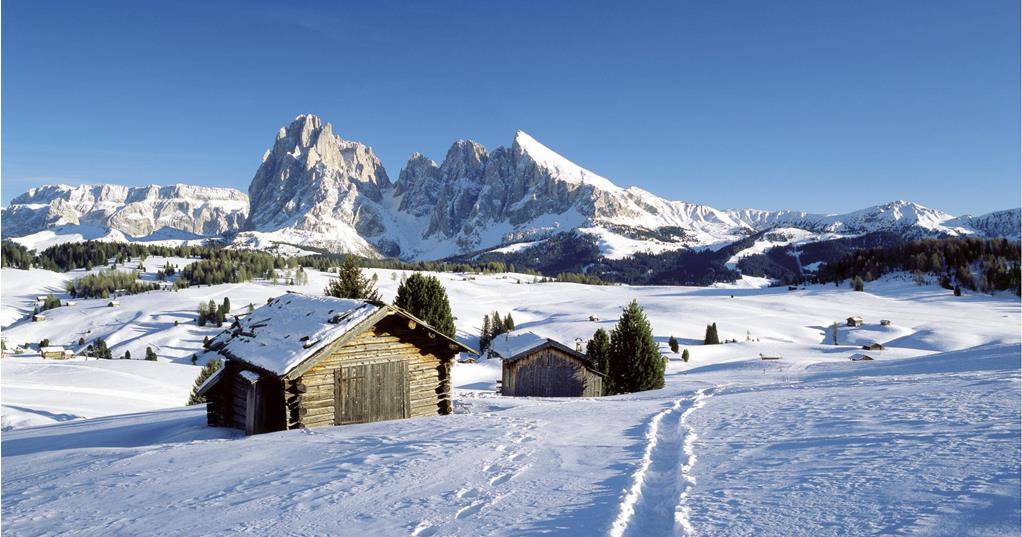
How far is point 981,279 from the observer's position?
457 feet

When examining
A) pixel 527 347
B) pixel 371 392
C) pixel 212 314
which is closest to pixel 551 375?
pixel 527 347

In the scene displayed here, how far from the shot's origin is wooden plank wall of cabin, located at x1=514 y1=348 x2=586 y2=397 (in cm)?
4194

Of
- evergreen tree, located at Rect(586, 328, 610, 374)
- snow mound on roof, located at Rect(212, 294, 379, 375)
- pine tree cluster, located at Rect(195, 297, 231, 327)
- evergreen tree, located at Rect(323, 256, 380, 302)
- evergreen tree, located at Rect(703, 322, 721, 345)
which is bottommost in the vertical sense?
evergreen tree, located at Rect(703, 322, 721, 345)

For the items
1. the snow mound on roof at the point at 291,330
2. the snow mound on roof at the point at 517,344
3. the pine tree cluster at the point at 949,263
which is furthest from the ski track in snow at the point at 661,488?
the pine tree cluster at the point at 949,263

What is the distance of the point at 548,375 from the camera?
42.0 metres

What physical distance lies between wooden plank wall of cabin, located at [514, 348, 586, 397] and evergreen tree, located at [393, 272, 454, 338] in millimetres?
13618

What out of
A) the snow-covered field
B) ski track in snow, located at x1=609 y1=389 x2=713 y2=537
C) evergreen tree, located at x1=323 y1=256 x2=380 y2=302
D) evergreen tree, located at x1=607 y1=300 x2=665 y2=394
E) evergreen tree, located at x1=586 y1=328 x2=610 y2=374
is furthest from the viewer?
evergreen tree, located at x1=323 y1=256 x2=380 y2=302

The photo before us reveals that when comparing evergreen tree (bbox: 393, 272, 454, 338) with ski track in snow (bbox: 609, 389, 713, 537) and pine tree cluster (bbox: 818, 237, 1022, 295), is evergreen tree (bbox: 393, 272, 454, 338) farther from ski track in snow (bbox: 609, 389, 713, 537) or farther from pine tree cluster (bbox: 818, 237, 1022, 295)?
pine tree cluster (bbox: 818, 237, 1022, 295)

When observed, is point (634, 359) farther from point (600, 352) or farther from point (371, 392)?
point (371, 392)

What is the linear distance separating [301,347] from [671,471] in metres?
15.2

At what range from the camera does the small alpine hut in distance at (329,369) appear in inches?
854

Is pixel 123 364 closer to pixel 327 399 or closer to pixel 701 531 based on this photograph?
pixel 327 399

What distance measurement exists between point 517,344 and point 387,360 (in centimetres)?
2103

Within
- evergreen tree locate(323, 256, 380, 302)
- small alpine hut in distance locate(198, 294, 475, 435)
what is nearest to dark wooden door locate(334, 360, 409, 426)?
small alpine hut in distance locate(198, 294, 475, 435)
